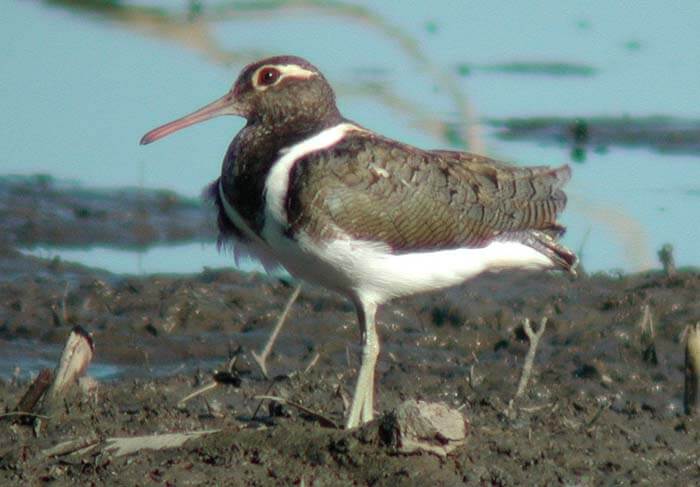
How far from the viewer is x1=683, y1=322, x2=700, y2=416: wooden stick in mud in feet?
22.9

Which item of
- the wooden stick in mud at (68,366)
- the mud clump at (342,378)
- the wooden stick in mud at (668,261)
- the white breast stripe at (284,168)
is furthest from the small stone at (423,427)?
the wooden stick in mud at (668,261)

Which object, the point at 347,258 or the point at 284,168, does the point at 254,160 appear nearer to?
the point at 284,168

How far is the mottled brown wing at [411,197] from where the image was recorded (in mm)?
6992

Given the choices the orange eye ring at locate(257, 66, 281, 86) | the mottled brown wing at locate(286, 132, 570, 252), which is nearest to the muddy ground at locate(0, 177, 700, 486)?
the mottled brown wing at locate(286, 132, 570, 252)

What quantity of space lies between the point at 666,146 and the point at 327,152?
5769 mm

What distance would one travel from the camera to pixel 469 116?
509 inches

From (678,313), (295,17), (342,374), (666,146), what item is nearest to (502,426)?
(342,374)

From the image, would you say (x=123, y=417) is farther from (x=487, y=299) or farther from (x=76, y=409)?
(x=487, y=299)

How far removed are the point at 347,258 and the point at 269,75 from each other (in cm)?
95

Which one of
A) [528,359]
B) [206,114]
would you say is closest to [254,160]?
[206,114]

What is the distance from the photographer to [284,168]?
7074 millimetres

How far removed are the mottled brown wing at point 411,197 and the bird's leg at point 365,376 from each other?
0.31 meters

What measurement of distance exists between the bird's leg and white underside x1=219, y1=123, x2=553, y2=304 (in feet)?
0.31

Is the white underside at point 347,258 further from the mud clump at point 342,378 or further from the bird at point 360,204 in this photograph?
the mud clump at point 342,378
